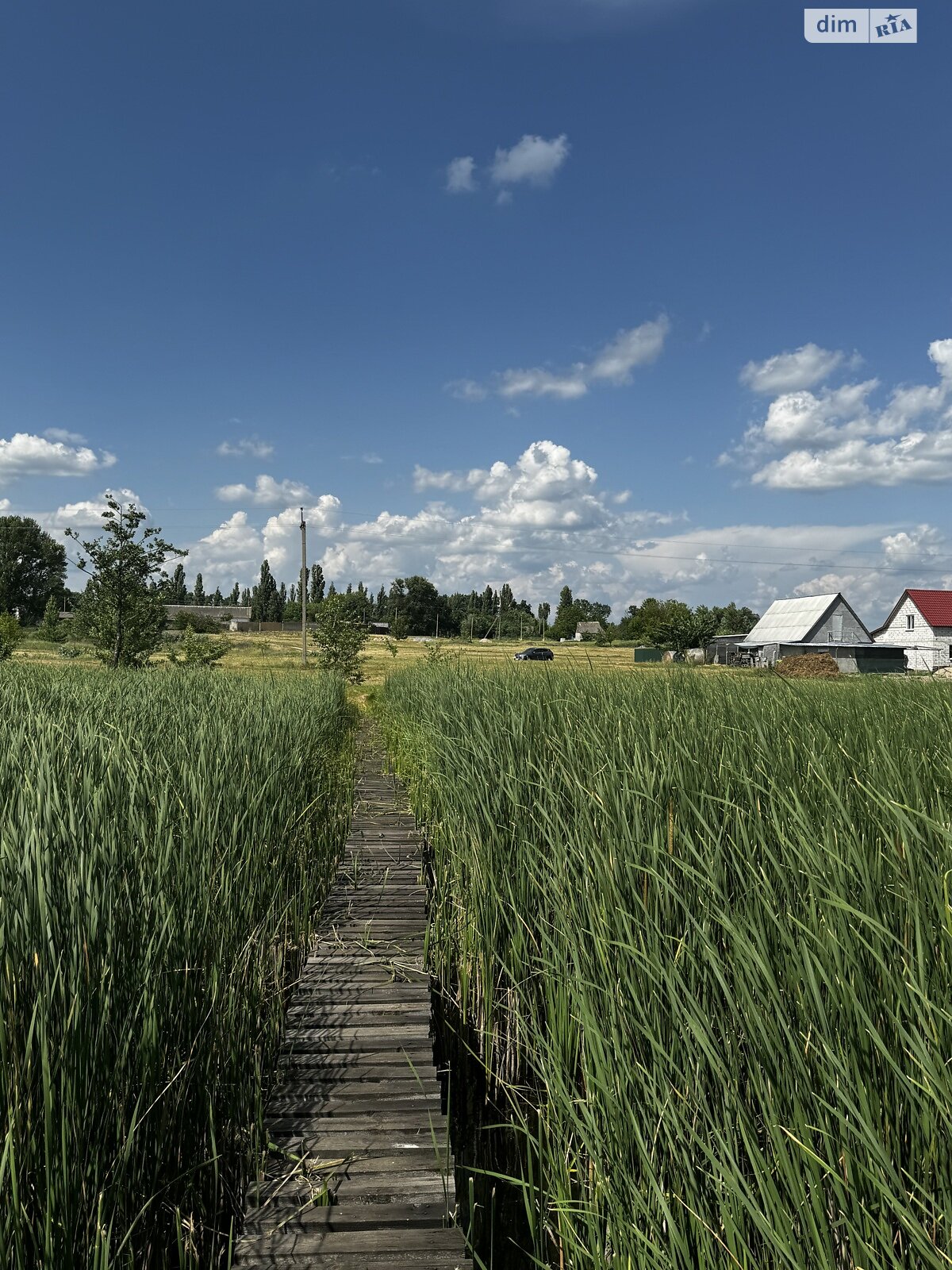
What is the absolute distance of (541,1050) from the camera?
254cm

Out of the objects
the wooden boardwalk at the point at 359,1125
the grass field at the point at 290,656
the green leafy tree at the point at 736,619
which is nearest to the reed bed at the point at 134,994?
the wooden boardwalk at the point at 359,1125

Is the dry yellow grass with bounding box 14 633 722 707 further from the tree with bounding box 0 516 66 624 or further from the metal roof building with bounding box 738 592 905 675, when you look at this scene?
the tree with bounding box 0 516 66 624

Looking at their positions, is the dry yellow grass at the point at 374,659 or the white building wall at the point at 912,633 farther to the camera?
the white building wall at the point at 912,633

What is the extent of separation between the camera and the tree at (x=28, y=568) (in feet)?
276

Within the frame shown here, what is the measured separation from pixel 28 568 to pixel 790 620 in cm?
8850

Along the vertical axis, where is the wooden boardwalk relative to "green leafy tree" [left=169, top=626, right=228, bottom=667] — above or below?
below

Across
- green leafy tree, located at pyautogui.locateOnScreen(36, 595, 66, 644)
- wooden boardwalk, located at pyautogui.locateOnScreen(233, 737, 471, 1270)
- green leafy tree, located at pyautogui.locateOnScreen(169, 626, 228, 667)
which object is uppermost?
green leafy tree, located at pyautogui.locateOnScreen(36, 595, 66, 644)

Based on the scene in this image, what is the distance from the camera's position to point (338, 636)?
22484 millimetres

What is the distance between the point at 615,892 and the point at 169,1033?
4.71 ft

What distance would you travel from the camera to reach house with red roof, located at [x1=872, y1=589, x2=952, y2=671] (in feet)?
141

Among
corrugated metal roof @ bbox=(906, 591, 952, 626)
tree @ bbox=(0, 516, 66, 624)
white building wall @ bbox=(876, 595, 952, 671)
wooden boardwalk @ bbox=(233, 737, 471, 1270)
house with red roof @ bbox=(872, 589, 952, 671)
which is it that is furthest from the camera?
tree @ bbox=(0, 516, 66, 624)

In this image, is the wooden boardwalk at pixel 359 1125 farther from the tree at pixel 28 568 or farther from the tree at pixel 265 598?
the tree at pixel 265 598

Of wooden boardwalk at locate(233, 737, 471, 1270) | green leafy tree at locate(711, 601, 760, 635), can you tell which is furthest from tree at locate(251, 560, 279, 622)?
wooden boardwalk at locate(233, 737, 471, 1270)

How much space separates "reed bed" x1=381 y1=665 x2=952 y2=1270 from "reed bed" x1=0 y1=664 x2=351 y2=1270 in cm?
100
